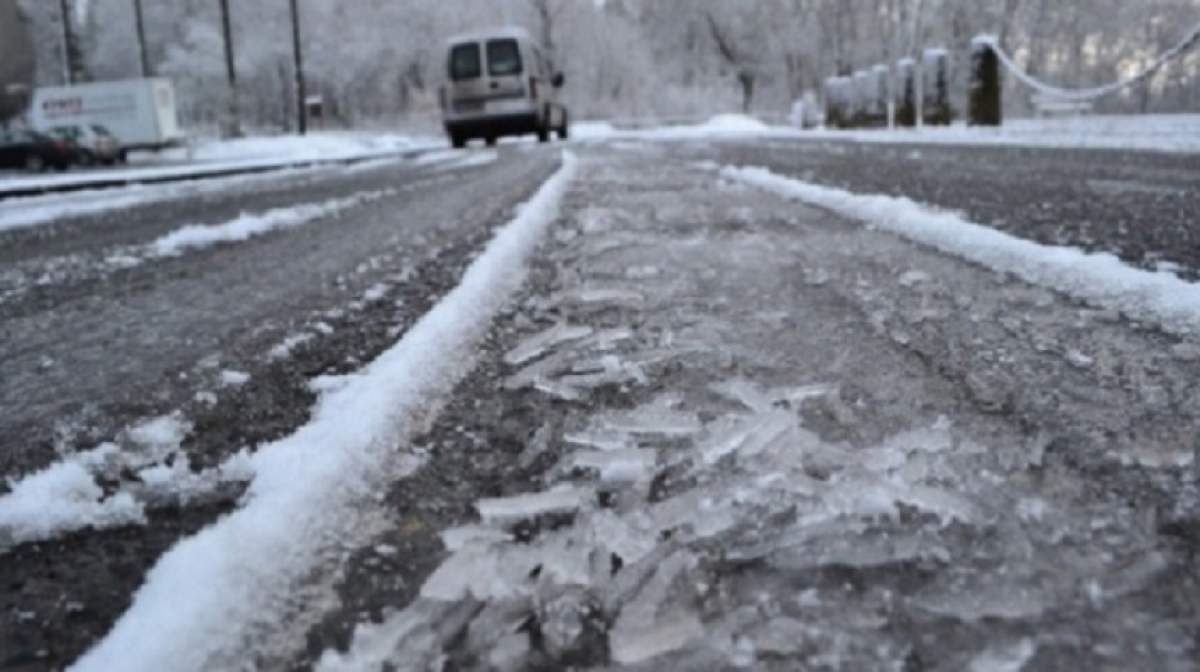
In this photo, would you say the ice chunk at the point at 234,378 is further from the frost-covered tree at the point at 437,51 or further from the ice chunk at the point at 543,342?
the frost-covered tree at the point at 437,51

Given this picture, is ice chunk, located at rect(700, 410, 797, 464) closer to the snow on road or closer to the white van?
the snow on road

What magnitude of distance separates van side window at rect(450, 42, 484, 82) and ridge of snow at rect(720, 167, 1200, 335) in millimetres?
16654

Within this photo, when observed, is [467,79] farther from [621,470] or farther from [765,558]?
[765,558]

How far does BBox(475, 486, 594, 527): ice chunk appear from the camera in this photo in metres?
0.93

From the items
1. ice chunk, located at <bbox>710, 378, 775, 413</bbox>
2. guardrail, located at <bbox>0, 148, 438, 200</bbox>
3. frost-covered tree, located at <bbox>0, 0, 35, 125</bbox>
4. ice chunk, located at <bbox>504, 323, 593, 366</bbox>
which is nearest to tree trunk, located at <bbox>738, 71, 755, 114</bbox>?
frost-covered tree, located at <bbox>0, 0, 35, 125</bbox>

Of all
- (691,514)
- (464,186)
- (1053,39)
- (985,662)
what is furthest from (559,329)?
(1053,39)

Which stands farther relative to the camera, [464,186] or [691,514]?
[464,186]

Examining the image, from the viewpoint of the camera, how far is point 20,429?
4.38 feet

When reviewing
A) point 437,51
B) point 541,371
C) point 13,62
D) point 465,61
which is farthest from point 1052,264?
point 437,51

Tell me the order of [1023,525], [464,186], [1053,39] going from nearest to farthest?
[1023,525] < [464,186] < [1053,39]

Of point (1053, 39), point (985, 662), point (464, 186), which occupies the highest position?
point (1053, 39)

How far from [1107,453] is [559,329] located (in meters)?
1.03

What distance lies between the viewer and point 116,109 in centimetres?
2903

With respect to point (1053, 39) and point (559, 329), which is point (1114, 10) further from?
point (559, 329)
